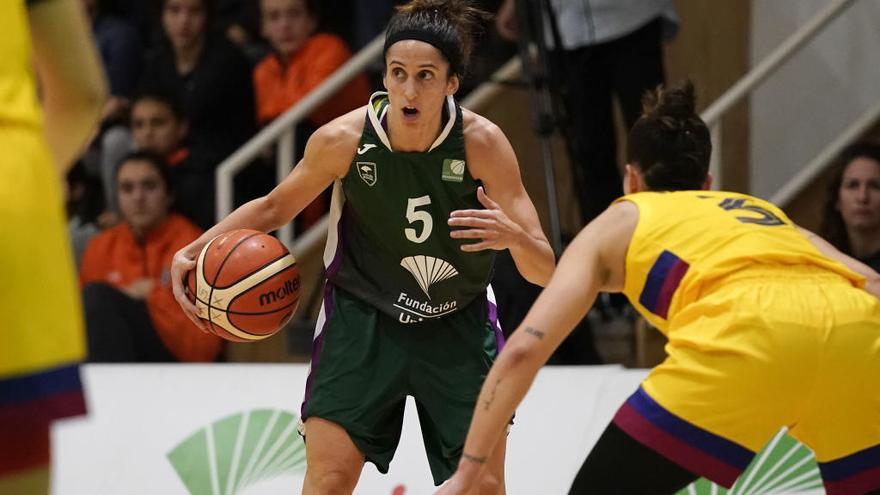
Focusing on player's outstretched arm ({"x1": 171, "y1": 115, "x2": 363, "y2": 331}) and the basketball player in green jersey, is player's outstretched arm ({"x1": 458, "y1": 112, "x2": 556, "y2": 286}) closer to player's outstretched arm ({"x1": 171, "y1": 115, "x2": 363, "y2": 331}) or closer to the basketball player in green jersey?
the basketball player in green jersey

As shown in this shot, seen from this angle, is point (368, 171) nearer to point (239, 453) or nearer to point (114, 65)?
point (239, 453)

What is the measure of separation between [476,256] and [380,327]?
1.17ft

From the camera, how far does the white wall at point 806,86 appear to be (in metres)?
7.45

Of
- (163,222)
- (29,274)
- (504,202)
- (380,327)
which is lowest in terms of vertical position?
(163,222)

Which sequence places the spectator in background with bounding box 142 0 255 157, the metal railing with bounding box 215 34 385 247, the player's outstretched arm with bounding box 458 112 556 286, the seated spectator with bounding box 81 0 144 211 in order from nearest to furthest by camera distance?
the player's outstretched arm with bounding box 458 112 556 286 → the metal railing with bounding box 215 34 385 247 → the spectator in background with bounding box 142 0 255 157 → the seated spectator with bounding box 81 0 144 211

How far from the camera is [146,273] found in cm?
680

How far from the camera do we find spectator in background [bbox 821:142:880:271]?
219 inches

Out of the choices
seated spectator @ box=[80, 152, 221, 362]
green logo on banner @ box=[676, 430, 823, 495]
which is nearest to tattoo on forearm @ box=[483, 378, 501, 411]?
green logo on banner @ box=[676, 430, 823, 495]

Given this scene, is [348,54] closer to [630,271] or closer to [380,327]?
[380,327]

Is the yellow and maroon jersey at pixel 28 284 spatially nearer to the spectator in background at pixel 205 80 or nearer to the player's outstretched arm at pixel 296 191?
the player's outstretched arm at pixel 296 191

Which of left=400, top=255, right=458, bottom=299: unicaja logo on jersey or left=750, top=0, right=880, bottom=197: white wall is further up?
left=400, top=255, right=458, bottom=299: unicaja logo on jersey

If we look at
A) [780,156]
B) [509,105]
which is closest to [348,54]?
[509,105]

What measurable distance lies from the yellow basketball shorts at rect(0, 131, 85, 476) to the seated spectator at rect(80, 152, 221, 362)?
14.6ft

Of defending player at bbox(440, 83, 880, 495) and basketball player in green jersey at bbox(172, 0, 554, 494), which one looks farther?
basketball player in green jersey at bbox(172, 0, 554, 494)
